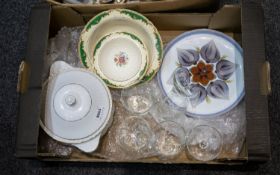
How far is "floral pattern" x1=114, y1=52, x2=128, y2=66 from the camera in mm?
969

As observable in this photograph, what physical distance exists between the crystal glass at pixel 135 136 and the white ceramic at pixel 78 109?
0.22ft

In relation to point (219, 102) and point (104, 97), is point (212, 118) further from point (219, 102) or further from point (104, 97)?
point (104, 97)

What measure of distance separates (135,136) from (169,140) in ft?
A: 0.26

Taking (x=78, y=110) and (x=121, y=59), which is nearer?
(x=78, y=110)

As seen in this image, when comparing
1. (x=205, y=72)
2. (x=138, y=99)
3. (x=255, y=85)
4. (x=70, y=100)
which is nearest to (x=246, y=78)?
(x=255, y=85)

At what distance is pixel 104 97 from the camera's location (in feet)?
2.81

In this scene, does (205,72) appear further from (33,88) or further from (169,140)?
(33,88)

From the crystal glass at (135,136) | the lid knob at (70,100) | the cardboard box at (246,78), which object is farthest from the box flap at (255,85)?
the lid knob at (70,100)

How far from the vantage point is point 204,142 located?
0.92m

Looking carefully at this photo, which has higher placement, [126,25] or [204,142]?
[126,25]

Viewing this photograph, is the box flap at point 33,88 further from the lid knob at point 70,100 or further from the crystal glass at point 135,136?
the crystal glass at point 135,136

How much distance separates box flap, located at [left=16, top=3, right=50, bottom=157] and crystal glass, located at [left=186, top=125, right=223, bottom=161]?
1.14 ft

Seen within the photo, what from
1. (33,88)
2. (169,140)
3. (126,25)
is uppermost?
(126,25)

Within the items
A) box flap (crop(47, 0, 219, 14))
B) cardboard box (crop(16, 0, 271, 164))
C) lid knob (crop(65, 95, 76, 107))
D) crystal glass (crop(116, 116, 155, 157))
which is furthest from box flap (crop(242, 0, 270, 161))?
lid knob (crop(65, 95, 76, 107))
